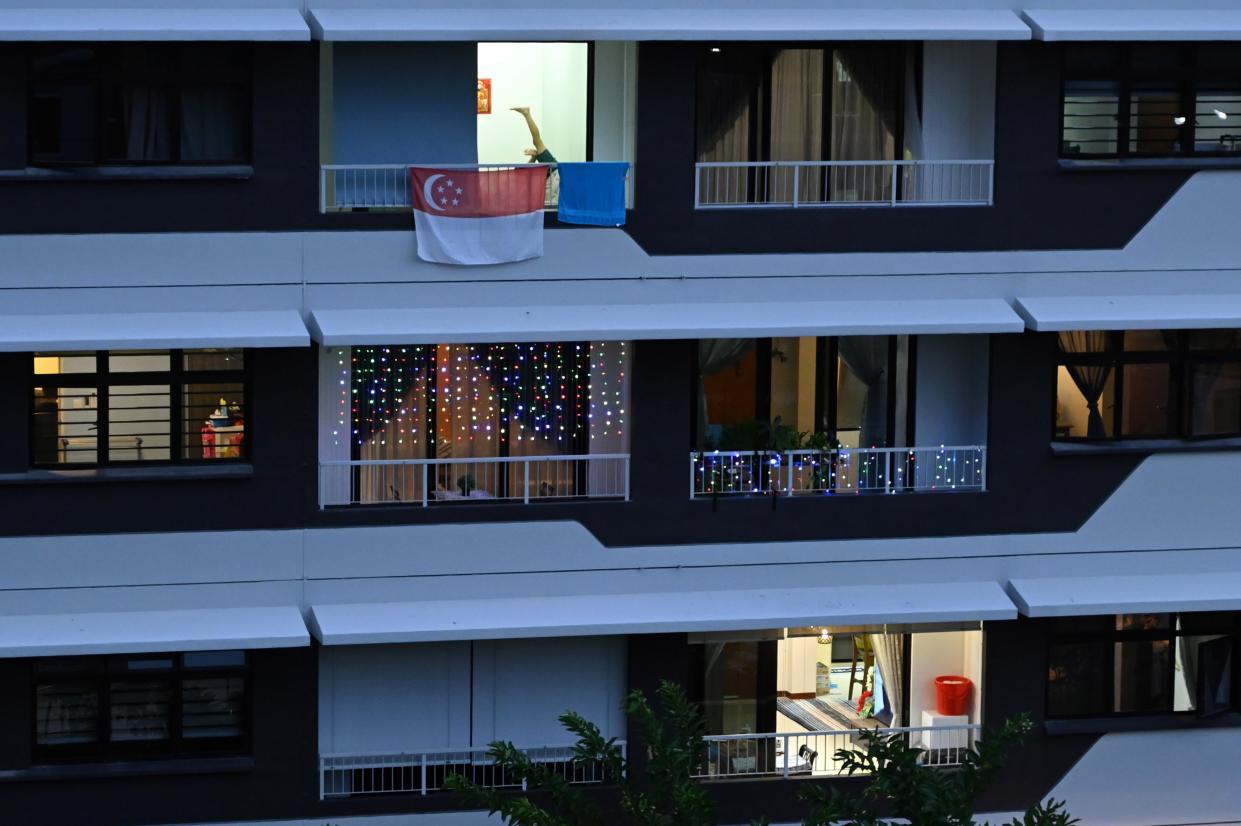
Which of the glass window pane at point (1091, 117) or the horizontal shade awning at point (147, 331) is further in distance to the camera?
the glass window pane at point (1091, 117)

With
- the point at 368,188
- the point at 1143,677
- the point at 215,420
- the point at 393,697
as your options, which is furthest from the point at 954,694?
the point at 215,420

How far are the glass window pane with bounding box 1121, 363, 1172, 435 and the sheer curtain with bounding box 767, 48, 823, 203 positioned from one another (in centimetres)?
352

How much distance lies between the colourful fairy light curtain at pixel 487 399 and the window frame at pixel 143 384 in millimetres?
1073

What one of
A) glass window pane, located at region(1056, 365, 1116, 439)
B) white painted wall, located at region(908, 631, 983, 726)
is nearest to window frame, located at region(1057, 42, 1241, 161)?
glass window pane, located at region(1056, 365, 1116, 439)

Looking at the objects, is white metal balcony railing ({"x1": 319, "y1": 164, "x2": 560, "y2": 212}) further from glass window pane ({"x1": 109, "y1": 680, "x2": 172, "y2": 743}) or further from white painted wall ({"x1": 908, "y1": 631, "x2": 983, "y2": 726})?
white painted wall ({"x1": 908, "y1": 631, "x2": 983, "y2": 726})

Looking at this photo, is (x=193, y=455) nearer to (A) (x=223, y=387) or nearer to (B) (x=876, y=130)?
(A) (x=223, y=387)

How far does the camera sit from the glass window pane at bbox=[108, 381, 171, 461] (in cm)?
2072

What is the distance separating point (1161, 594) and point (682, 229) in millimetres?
5531

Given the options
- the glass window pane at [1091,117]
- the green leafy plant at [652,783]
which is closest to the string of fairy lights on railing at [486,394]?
the green leafy plant at [652,783]

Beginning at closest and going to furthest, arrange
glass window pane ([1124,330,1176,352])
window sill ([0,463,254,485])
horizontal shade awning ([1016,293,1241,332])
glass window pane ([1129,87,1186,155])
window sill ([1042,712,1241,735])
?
window sill ([0,463,254,485]), horizontal shade awning ([1016,293,1241,332]), glass window pane ([1129,87,1186,155]), glass window pane ([1124,330,1176,352]), window sill ([1042,712,1241,735])

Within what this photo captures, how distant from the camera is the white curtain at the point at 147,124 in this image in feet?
66.7

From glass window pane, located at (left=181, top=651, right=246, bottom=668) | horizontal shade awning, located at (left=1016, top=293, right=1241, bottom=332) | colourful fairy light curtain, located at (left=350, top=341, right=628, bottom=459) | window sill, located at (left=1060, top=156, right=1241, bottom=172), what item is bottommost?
glass window pane, located at (left=181, top=651, right=246, bottom=668)

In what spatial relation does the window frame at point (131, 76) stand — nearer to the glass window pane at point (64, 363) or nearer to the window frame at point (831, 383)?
the glass window pane at point (64, 363)

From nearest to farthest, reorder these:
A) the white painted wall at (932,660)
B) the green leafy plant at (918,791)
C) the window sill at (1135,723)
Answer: the green leafy plant at (918,791), the window sill at (1135,723), the white painted wall at (932,660)
